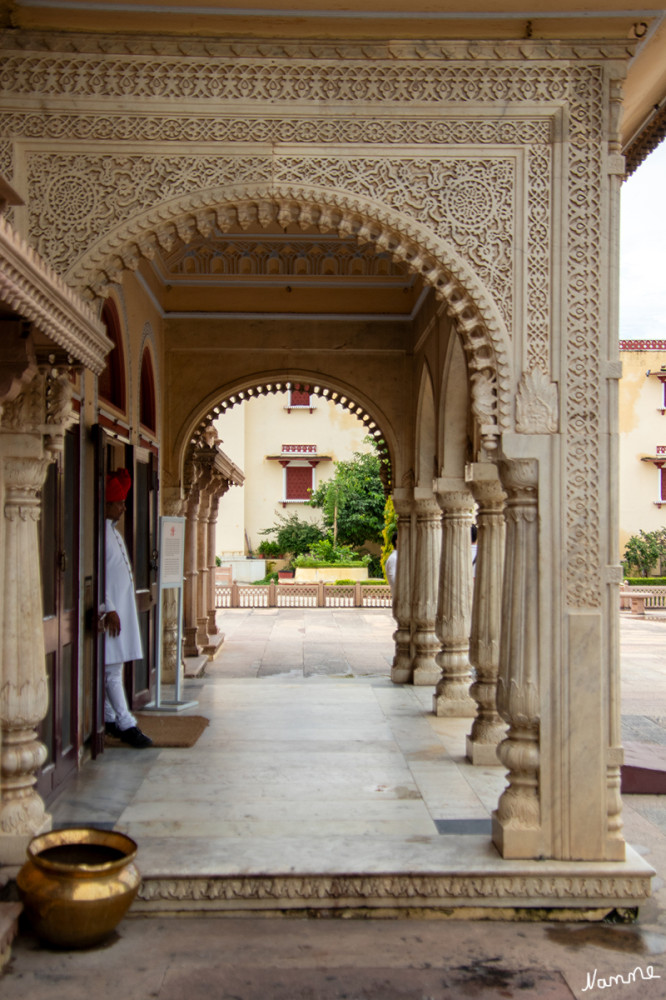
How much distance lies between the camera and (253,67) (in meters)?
4.40

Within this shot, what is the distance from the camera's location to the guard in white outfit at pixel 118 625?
6199 millimetres

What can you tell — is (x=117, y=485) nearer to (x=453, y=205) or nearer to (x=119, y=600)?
(x=119, y=600)

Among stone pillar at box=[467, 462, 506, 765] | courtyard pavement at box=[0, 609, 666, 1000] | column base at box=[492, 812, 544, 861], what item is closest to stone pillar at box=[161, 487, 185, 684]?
courtyard pavement at box=[0, 609, 666, 1000]

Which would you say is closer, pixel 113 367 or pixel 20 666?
pixel 20 666

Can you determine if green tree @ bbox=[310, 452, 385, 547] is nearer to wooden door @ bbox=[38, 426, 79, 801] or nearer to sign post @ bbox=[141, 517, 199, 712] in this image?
sign post @ bbox=[141, 517, 199, 712]

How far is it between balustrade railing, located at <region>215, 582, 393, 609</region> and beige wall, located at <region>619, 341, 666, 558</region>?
1099 cm

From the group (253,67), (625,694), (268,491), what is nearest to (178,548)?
(253,67)

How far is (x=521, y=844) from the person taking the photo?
4207 mm

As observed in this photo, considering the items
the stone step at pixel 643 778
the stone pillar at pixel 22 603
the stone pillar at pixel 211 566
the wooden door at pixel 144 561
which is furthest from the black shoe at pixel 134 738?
the stone pillar at pixel 211 566

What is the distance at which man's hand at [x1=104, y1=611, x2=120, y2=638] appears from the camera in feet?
20.1

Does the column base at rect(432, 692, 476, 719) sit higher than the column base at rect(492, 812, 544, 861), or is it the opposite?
the column base at rect(492, 812, 544, 861)

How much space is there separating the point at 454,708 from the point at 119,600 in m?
3.07

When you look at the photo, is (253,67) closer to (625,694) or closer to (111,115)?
(111,115)

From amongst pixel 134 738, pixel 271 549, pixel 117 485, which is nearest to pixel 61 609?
pixel 117 485
